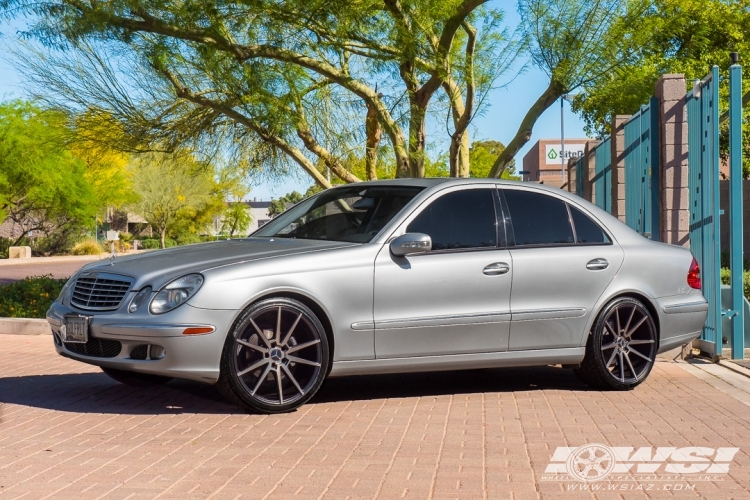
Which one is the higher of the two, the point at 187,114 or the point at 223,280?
the point at 187,114

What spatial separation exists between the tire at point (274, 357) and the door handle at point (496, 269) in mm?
1421

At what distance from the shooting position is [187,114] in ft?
57.4

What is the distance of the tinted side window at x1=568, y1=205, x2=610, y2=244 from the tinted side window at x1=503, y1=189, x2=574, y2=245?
0.23 feet

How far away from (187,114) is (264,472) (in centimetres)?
1244

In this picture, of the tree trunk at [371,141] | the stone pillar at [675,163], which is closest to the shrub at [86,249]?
the tree trunk at [371,141]

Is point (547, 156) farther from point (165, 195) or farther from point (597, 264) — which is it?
point (597, 264)

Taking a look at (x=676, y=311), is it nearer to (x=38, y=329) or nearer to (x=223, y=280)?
(x=223, y=280)

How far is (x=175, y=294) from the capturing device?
23.8 feet

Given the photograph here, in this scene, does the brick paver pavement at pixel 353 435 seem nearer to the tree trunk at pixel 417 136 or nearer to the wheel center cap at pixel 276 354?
the wheel center cap at pixel 276 354

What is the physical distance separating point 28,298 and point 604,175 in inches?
351

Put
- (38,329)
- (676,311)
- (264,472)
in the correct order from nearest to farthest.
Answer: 1. (264,472)
2. (676,311)
3. (38,329)

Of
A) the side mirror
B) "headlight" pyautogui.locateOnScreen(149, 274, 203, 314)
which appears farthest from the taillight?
"headlight" pyautogui.locateOnScreen(149, 274, 203, 314)

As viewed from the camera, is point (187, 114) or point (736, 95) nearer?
point (736, 95)

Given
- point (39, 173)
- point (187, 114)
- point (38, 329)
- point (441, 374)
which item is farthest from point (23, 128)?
point (441, 374)
